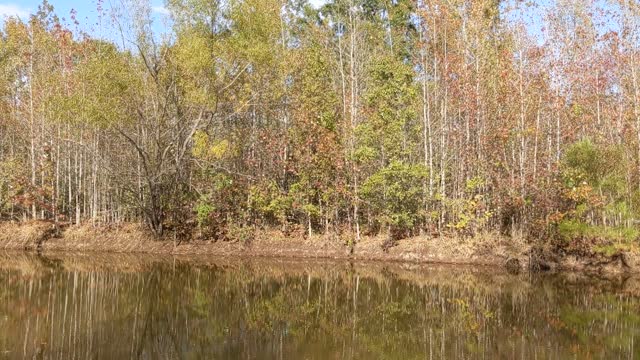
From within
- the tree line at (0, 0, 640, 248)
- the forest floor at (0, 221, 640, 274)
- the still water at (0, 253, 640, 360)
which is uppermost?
the tree line at (0, 0, 640, 248)

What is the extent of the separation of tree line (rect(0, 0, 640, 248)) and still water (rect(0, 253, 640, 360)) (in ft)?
12.6

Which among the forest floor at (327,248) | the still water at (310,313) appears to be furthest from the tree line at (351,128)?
the still water at (310,313)

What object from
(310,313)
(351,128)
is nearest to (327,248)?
(351,128)

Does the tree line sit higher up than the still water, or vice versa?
the tree line

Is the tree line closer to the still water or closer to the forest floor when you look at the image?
the forest floor

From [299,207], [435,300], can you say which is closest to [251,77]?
[299,207]

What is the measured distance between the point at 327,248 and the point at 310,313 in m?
11.2

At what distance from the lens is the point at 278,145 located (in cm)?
2592

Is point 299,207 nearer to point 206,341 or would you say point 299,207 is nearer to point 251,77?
point 251,77

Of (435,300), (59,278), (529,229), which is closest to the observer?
(435,300)

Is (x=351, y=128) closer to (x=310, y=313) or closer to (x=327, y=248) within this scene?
(x=327, y=248)

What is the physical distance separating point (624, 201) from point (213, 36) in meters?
17.8

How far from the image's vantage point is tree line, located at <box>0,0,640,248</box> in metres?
22.4

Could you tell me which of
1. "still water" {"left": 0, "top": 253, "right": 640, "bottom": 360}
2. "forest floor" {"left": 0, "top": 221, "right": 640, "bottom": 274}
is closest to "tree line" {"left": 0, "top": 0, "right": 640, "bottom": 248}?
"forest floor" {"left": 0, "top": 221, "right": 640, "bottom": 274}
